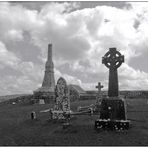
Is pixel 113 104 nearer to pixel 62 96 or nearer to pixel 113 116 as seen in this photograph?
pixel 113 116

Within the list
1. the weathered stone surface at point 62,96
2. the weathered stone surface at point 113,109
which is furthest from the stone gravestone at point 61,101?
the weathered stone surface at point 113,109

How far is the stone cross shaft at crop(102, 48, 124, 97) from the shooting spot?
15687 mm

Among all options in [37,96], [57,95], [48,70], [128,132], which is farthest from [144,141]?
[48,70]

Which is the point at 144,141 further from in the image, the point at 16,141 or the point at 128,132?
the point at 16,141

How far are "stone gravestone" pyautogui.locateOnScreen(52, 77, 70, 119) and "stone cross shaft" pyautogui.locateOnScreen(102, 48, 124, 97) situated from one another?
6010mm

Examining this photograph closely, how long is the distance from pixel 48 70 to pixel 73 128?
5103 cm

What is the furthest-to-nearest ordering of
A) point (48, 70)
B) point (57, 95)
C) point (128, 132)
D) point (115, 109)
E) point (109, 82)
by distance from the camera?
point (48, 70) < point (57, 95) < point (109, 82) < point (115, 109) < point (128, 132)

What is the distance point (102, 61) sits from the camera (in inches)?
637

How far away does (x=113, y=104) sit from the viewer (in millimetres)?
15055

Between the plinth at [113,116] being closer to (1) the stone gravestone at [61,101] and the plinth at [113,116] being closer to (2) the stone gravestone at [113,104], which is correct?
(2) the stone gravestone at [113,104]

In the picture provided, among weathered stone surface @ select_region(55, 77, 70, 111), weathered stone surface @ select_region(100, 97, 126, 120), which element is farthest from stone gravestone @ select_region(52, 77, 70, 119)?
weathered stone surface @ select_region(100, 97, 126, 120)

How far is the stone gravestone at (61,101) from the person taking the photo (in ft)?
67.2

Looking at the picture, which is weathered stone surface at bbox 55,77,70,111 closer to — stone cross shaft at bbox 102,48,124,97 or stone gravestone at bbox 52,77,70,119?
stone gravestone at bbox 52,77,70,119

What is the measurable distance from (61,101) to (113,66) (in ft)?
22.4
